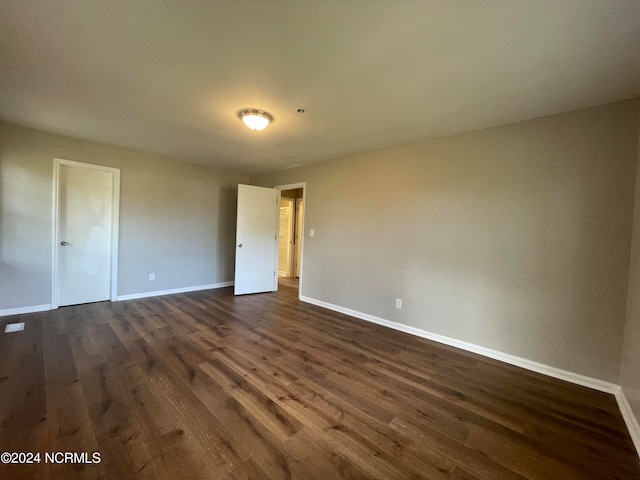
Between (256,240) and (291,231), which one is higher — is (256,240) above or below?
below

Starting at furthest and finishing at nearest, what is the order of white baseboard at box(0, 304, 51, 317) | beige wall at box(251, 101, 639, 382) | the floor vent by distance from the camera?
white baseboard at box(0, 304, 51, 317) < the floor vent < beige wall at box(251, 101, 639, 382)

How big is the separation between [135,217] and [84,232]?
0.67 meters

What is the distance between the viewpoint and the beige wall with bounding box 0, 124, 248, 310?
126 inches

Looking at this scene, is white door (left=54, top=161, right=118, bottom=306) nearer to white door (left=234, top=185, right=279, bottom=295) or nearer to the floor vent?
the floor vent

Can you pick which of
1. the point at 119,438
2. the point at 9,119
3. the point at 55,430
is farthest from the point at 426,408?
the point at 9,119

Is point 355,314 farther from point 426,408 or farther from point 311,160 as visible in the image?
point 311,160

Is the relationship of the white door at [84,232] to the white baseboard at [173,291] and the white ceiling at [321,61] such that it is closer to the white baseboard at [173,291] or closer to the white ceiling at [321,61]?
the white baseboard at [173,291]

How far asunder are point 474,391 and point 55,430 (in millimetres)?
2816

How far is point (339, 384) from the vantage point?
2.04m

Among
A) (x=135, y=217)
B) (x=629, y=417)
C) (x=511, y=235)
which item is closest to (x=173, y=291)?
(x=135, y=217)

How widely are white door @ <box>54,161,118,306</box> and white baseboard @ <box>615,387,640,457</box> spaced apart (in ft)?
19.1

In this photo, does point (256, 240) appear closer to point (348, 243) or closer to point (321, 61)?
point (348, 243)

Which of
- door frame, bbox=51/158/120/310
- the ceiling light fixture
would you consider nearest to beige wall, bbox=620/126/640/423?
the ceiling light fixture

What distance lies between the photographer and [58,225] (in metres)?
3.53
